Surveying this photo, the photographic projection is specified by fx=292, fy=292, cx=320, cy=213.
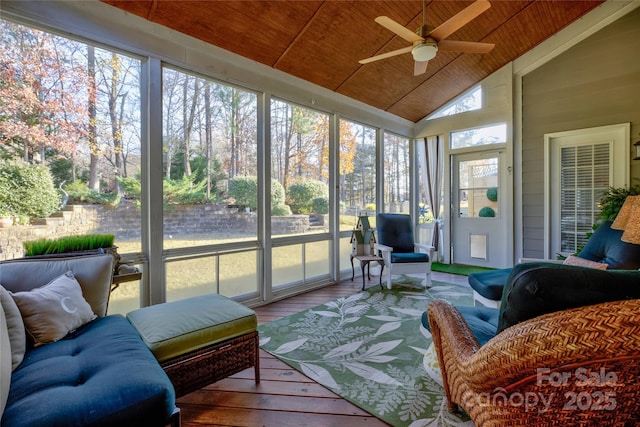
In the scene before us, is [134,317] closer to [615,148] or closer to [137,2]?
[137,2]

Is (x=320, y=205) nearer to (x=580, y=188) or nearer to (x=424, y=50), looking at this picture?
(x=424, y=50)

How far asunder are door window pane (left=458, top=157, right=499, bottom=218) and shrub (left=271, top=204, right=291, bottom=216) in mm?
3426

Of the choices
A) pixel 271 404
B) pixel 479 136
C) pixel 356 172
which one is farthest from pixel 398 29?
pixel 479 136

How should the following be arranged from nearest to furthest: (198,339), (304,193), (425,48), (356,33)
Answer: (198,339) → (425,48) → (356,33) → (304,193)

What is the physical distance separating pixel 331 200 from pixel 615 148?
3.87 meters

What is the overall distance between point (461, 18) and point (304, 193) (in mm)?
2533

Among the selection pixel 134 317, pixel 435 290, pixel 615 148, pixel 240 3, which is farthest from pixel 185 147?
pixel 615 148

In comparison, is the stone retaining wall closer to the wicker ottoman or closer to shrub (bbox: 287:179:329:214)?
shrub (bbox: 287:179:329:214)

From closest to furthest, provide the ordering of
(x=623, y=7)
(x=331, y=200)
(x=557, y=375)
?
1. (x=557, y=375)
2. (x=623, y=7)
3. (x=331, y=200)

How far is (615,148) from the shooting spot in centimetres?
390

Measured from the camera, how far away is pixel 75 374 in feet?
4.02

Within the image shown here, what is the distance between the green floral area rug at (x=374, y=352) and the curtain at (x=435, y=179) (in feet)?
6.81

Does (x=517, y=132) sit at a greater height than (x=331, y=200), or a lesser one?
greater

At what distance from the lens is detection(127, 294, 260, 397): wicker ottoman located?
1.60 m
